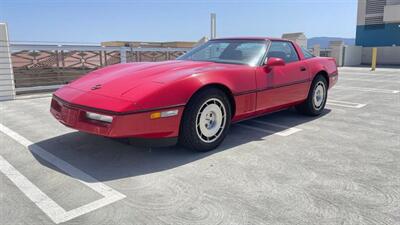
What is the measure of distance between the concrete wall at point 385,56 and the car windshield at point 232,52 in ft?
74.5

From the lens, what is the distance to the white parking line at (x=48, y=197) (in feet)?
7.64

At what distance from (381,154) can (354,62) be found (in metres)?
22.3

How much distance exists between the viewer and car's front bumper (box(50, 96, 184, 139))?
9.73 feet

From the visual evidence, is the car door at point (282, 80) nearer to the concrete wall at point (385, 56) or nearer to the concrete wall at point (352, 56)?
the concrete wall at point (352, 56)

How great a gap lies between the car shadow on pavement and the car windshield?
0.97m

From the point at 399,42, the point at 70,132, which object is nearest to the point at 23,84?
the point at 70,132

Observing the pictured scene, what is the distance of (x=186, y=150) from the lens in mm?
3645

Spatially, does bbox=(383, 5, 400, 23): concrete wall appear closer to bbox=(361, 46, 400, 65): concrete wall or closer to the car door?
bbox=(361, 46, 400, 65): concrete wall

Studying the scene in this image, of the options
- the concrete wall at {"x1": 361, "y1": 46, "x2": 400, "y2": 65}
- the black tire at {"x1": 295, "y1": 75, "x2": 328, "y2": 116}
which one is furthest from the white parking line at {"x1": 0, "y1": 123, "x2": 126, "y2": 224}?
the concrete wall at {"x1": 361, "y1": 46, "x2": 400, "y2": 65}

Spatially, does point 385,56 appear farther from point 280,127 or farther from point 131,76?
point 131,76

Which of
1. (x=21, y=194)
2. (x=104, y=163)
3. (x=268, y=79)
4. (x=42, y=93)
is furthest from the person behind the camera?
(x=42, y=93)

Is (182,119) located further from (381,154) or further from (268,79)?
(381,154)

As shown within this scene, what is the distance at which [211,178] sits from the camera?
2914 mm

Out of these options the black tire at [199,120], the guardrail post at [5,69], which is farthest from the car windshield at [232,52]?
the guardrail post at [5,69]
